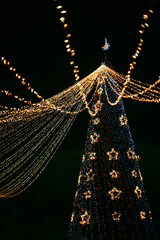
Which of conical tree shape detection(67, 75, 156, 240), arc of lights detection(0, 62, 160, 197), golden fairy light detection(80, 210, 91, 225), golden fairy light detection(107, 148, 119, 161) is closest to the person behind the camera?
conical tree shape detection(67, 75, 156, 240)

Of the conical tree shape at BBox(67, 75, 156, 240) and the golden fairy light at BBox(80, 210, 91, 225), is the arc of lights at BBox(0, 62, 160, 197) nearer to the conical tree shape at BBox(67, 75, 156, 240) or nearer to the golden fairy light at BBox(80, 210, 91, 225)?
the conical tree shape at BBox(67, 75, 156, 240)

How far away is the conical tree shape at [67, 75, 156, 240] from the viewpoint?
12.4ft

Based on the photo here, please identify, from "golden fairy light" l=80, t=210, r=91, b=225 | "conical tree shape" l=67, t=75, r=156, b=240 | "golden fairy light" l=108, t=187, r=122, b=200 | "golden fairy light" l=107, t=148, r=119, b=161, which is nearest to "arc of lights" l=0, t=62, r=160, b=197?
"conical tree shape" l=67, t=75, r=156, b=240

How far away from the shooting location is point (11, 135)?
4.71 metres

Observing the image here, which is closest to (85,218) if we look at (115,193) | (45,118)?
(115,193)

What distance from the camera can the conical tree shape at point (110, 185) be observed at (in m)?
3.77

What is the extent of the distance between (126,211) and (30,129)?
222 centimetres

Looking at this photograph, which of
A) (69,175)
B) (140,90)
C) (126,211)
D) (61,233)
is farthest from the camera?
(69,175)

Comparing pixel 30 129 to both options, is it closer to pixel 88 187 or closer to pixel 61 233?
pixel 88 187

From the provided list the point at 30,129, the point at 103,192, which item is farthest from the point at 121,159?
the point at 30,129

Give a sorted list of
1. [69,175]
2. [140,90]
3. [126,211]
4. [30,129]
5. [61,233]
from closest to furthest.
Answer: [126,211] → [140,90] → [30,129] → [61,233] → [69,175]

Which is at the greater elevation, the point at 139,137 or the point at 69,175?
the point at 139,137

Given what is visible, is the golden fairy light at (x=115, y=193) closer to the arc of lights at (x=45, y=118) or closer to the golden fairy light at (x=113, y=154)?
the golden fairy light at (x=113, y=154)

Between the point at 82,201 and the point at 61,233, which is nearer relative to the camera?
the point at 82,201
